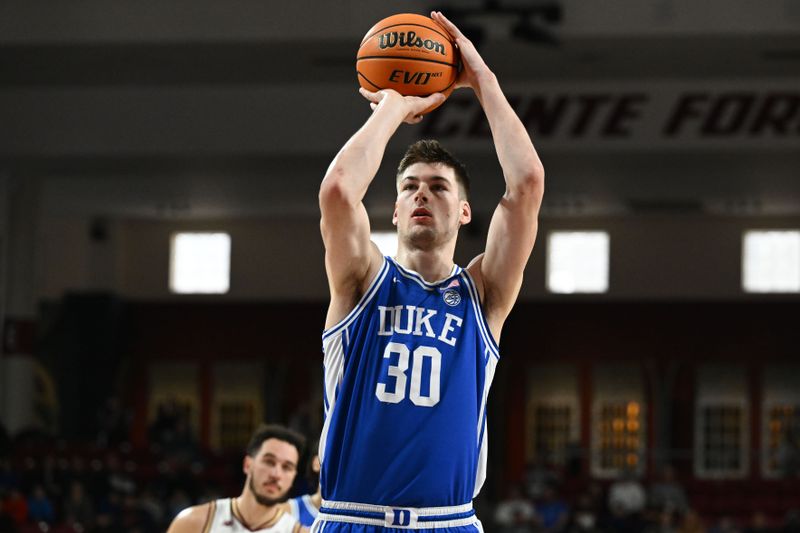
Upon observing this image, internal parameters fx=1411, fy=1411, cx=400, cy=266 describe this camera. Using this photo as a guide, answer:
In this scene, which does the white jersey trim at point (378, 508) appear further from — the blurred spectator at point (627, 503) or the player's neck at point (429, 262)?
the blurred spectator at point (627, 503)

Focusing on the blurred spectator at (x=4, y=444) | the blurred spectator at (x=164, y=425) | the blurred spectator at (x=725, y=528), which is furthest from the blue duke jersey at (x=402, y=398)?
the blurred spectator at (x=164, y=425)

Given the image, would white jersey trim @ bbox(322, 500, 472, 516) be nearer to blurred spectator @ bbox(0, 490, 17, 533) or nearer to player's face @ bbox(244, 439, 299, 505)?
player's face @ bbox(244, 439, 299, 505)

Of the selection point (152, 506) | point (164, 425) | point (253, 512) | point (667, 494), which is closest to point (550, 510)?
point (667, 494)

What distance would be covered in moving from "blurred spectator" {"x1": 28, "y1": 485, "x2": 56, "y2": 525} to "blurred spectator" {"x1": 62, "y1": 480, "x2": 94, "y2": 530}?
0.22 m

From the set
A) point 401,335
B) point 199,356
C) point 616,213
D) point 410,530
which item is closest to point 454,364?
point 401,335

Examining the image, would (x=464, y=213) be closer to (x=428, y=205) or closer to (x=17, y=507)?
(x=428, y=205)

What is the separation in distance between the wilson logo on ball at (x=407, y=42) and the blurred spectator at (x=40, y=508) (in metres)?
13.1

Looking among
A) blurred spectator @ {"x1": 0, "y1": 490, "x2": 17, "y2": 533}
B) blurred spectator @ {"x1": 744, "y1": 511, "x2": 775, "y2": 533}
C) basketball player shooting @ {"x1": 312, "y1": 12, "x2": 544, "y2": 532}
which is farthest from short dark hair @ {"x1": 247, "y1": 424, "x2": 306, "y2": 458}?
blurred spectator @ {"x1": 744, "y1": 511, "x2": 775, "y2": 533}

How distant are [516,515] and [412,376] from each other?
1549 cm

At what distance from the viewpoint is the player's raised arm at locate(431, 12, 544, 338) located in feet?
14.1

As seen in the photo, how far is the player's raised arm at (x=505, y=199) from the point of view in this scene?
429cm

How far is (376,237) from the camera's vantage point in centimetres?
2653

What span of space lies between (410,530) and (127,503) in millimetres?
13907

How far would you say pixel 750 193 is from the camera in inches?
872
